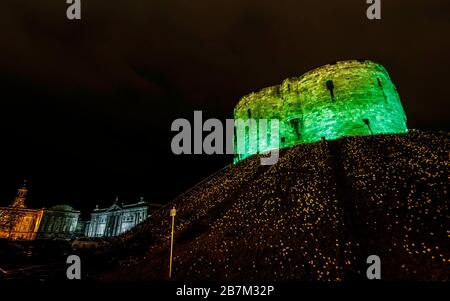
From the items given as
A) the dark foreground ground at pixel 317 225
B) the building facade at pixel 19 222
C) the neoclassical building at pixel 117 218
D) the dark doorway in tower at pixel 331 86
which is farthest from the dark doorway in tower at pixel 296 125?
the building facade at pixel 19 222

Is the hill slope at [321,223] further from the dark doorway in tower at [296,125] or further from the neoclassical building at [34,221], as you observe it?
the neoclassical building at [34,221]

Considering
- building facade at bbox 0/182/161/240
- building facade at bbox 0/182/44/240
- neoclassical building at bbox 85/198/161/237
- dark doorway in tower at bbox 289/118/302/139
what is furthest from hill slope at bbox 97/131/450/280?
building facade at bbox 0/182/44/240

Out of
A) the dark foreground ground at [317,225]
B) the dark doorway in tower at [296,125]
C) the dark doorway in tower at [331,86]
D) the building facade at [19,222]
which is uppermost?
the dark doorway in tower at [331,86]

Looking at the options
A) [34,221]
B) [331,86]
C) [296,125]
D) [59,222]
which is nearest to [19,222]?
[34,221]
